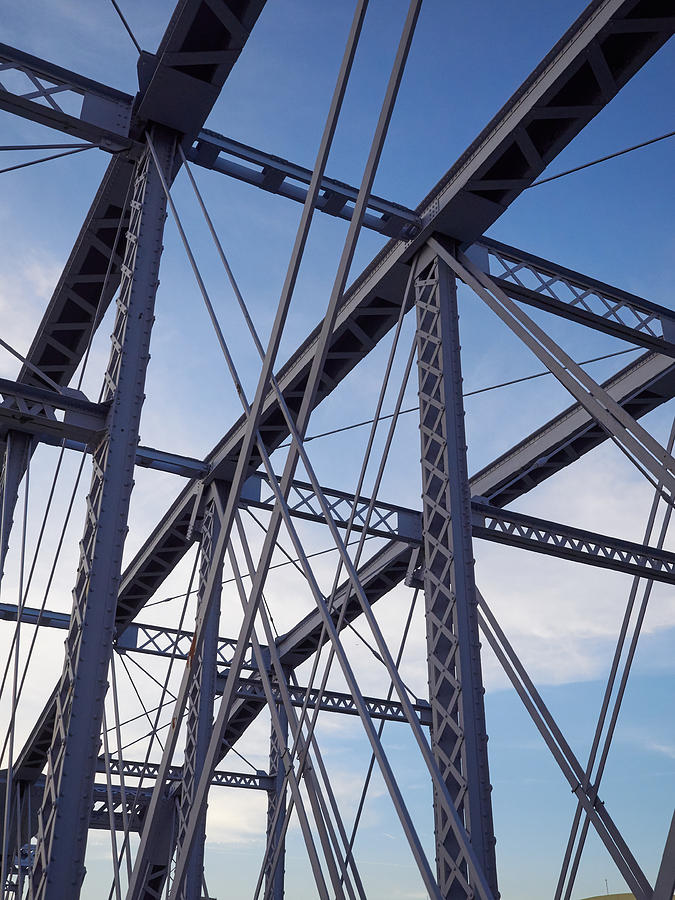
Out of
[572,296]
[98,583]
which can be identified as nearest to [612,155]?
[572,296]

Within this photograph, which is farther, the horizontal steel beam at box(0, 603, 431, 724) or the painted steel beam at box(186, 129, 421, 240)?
the horizontal steel beam at box(0, 603, 431, 724)

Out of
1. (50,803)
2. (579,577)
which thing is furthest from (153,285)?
(579,577)

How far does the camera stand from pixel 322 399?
15523 mm

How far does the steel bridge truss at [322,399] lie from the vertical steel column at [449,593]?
3 cm

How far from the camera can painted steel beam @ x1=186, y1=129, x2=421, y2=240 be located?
37.1 feet

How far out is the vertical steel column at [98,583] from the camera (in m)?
7.29

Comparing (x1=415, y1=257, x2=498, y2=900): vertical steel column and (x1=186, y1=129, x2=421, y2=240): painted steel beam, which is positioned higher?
(x1=186, y1=129, x2=421, y2=240): painted steel beam

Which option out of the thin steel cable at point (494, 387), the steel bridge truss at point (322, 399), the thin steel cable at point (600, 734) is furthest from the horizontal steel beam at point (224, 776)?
the thin steel cable at point (600, 734)

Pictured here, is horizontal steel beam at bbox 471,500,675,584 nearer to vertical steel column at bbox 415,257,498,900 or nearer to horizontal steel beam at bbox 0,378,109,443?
vertical steel column at bbox 415,257,498,900

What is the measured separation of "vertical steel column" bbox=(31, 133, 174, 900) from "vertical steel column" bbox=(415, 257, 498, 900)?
375 centimetres

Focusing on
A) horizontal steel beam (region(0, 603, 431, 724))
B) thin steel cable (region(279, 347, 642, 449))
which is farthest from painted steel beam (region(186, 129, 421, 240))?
horizontal steel beam (region(0, 603, 431, 724))

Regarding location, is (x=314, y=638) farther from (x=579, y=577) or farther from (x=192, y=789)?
(x=192, y=789)

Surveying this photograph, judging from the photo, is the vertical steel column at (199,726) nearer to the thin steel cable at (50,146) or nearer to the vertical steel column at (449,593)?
the vertical steel column at (449,593)

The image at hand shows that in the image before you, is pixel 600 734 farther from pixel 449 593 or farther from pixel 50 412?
pixel 50 412
